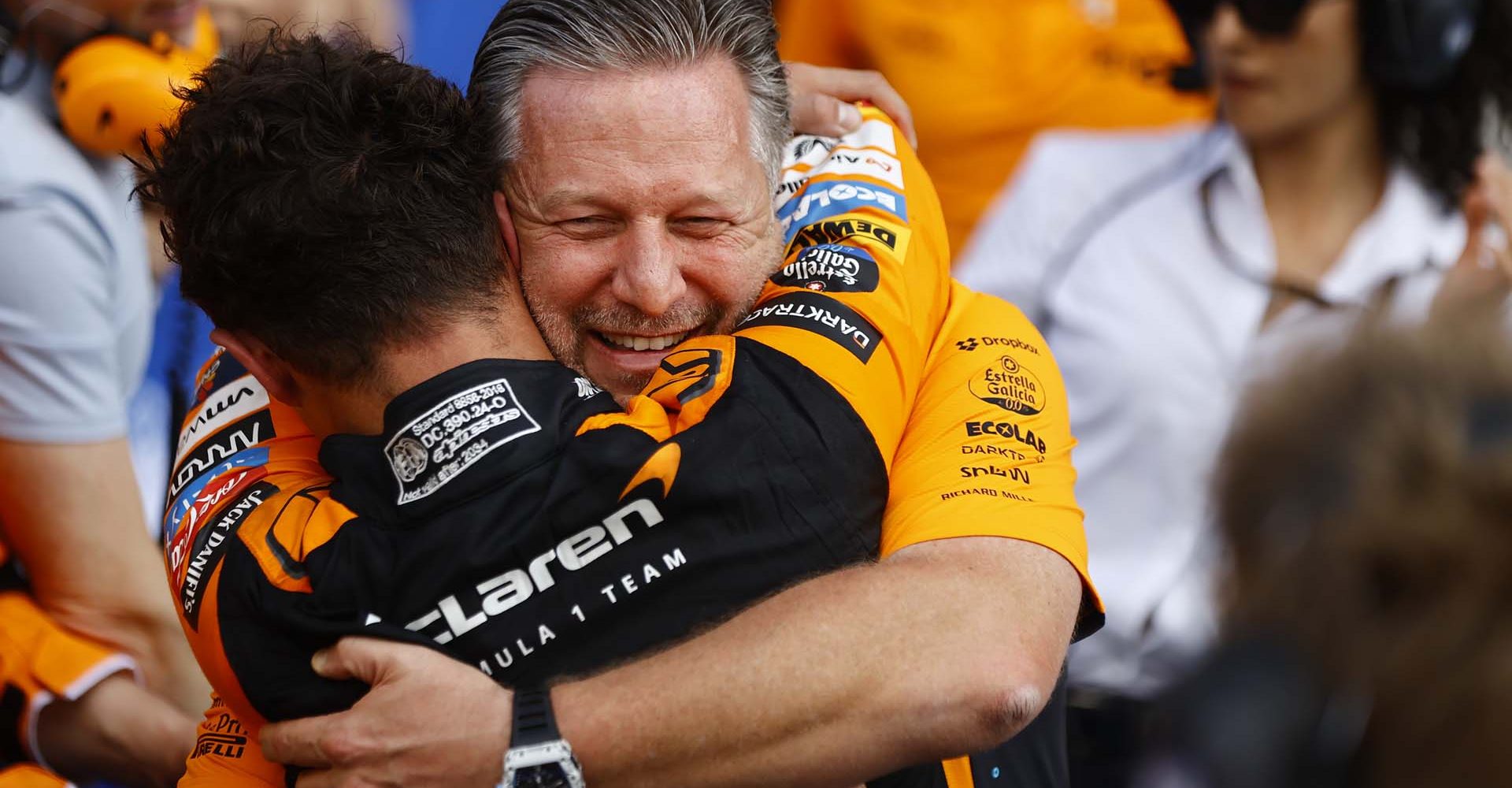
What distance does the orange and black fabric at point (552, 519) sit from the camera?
167 centimetres

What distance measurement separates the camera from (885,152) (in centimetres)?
228

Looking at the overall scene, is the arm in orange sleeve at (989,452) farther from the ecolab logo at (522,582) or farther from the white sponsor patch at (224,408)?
the white sponsor patch at (224,408)

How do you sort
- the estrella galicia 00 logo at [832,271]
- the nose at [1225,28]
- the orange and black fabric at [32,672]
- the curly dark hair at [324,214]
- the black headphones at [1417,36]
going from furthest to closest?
the nose at [1225,28], the black headphones at [1417,36], the orange and black fabric at [32,672], the estrella galicia 00 logo at [832,271], the curly dark hair at [324,214]

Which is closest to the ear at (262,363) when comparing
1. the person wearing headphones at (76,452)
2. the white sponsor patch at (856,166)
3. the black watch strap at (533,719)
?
the black watch strap at (533,719)

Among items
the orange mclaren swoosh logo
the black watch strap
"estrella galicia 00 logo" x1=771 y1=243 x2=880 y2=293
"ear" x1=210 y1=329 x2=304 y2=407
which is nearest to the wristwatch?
the black watch strap

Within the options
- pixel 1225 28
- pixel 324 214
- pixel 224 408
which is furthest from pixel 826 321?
pixel 1225 28

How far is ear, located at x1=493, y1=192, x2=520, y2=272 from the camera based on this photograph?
2.16 metres

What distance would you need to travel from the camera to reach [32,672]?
2.74m

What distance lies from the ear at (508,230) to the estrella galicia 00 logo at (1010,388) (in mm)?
612

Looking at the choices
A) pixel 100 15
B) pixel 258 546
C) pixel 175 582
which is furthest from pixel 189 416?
pixel 100 15

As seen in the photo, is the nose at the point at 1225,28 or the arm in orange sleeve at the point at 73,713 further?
the nose at the point at 1225,28

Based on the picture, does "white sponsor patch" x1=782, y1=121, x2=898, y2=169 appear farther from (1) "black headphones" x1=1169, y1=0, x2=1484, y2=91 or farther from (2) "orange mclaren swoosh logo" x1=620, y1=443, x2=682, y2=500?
(1) "black headphones" x1=1169, y1=0, x2=1484, y2=91

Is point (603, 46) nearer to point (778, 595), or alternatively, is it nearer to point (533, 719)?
point (778, 595)

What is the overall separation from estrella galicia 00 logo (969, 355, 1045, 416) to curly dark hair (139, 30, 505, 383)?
0.58m
